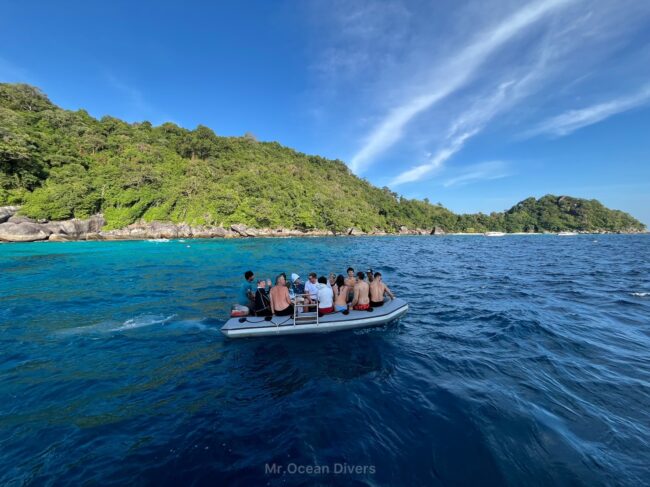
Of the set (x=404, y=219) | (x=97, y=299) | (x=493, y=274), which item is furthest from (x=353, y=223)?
(x=97, y=299)

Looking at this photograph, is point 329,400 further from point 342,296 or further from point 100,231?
point 100,231

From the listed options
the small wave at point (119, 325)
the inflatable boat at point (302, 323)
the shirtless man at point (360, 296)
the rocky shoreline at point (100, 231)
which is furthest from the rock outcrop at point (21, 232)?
the shirtless man at point (360, 296)

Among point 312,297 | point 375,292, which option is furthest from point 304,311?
point 375,292

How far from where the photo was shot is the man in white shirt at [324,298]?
906 cm

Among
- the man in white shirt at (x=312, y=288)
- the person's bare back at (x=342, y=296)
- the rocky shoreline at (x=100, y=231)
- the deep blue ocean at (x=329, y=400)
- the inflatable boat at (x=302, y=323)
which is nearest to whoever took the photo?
the deep blue ocean at (x=329, y=400)

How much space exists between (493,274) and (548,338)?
502 inches

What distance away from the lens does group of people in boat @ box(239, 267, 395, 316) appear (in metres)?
9.02

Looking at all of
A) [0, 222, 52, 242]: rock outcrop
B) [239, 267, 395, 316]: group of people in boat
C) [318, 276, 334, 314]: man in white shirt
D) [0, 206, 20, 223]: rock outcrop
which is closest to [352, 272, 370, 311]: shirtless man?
[239, 267, 395, 316]: group of people in boat

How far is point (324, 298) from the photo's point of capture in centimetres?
912

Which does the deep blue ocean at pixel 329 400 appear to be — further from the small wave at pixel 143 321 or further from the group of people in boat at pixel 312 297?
the group of people in boat at pixel 312 297

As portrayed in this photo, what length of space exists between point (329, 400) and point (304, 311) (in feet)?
13.0

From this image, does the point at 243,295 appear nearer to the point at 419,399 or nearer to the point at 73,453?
the point at 73,453

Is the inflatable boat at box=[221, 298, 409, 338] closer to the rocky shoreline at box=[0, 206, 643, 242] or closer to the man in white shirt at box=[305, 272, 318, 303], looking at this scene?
the man in white shirt at box=[305, 272, 318, 303]

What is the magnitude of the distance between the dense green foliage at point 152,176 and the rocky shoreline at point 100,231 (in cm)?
180
